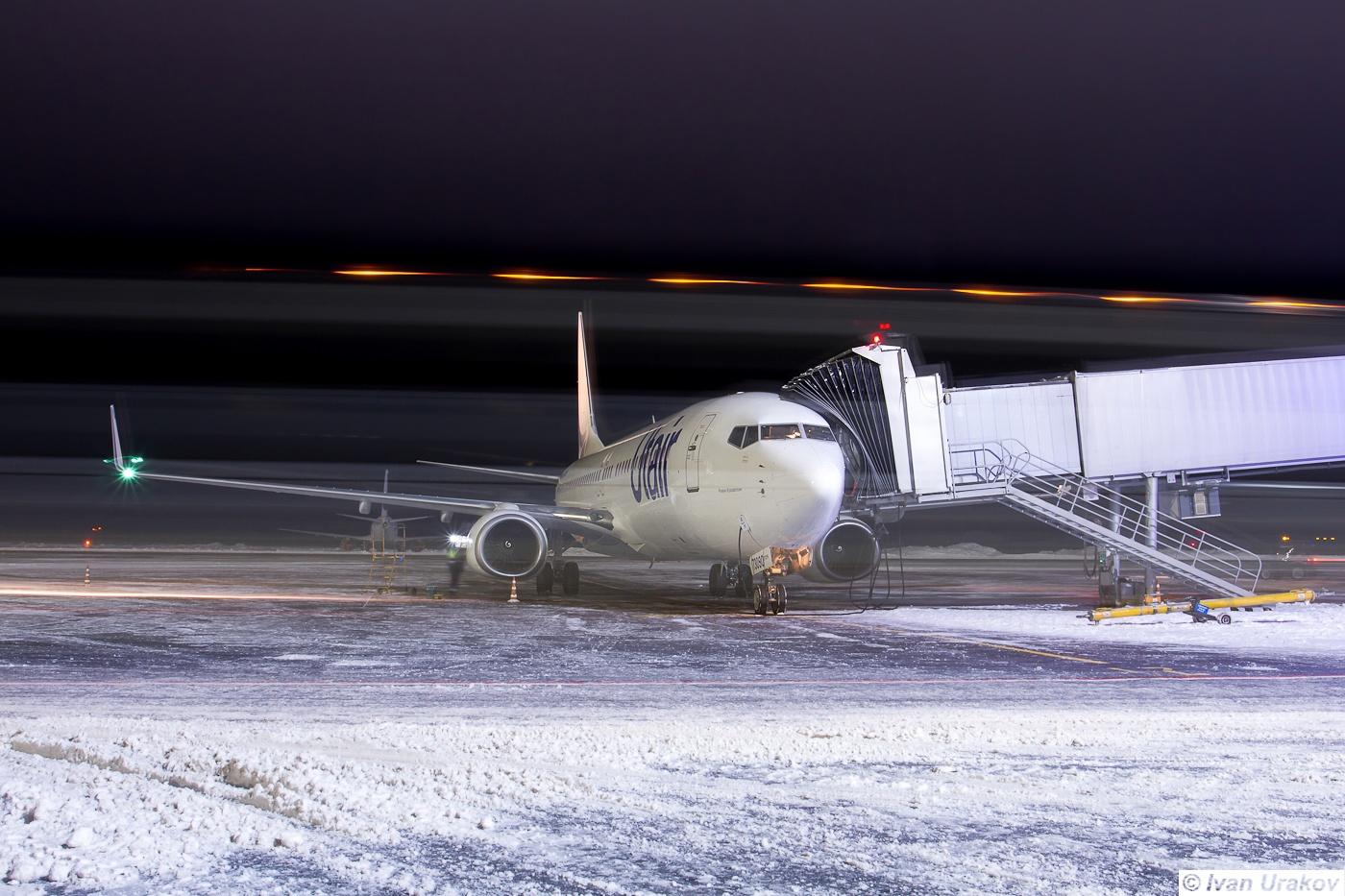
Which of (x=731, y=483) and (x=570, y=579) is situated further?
(x=570, y=579)

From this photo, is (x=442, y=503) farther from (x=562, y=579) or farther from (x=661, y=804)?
(x=661, y=804)

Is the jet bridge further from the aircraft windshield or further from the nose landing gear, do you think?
the nose landing gear

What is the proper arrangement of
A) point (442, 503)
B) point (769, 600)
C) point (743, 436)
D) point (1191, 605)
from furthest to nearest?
point (442, 503)
point (743, 436)
point (769, 600)
point (1191, 605)

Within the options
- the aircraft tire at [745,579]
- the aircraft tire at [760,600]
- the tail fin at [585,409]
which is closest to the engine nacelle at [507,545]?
the aircraft tire at [745,579]

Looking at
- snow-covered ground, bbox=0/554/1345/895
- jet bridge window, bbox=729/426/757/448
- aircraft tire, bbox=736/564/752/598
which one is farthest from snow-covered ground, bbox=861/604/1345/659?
jet bridge window, bbox=729/426/757/448

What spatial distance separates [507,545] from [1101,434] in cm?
1076

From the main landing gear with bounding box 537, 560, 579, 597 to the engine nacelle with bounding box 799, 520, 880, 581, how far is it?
4.79m

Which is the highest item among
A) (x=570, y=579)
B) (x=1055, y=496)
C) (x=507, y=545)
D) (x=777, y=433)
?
(x=777, y=433)

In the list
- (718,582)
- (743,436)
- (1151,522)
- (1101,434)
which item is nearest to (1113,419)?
(1101,434)

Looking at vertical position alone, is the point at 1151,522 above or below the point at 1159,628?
above

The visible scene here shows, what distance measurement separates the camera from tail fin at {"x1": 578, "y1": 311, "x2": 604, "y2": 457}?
3120 centimetres

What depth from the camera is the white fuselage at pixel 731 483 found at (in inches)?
585

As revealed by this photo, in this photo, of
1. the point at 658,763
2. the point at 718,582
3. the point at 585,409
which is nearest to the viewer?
the point at 658,763

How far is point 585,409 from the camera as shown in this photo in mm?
34031
